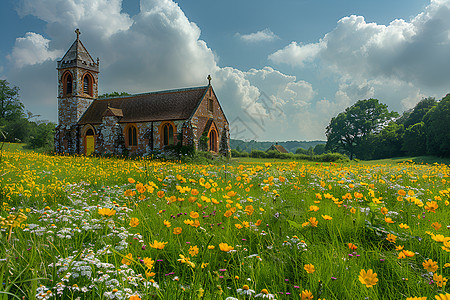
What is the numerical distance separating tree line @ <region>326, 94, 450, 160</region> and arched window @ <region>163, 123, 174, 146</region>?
36.7 meters

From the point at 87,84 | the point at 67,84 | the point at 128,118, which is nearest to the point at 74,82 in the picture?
the point at 67,84

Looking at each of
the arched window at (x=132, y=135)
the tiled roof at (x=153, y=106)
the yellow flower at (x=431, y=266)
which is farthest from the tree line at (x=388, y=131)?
the yellow flower at (x=431, y=266)

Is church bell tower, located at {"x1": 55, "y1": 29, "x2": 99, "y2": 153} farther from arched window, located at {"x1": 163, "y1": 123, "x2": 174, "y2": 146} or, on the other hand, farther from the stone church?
arched window, located at {"x1": 163, "y1": 123, "x2": 174, "y2": 146}

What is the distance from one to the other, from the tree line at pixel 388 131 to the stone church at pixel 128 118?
31.4 m

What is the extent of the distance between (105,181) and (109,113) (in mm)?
23461

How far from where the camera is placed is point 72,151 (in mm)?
31922

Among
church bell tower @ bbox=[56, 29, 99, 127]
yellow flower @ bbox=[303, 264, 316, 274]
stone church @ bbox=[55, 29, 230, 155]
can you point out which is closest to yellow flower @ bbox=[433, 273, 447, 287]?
yellow flower @ bbox=[303, 264, 316, 274]

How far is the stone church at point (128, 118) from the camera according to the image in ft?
89.0

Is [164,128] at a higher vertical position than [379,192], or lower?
higher

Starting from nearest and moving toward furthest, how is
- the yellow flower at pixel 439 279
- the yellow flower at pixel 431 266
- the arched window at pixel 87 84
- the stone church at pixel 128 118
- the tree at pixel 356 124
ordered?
the yellow flower at pixel 439 279 < the yellow flower at pixel 431 266 < the stone church at pixel 128 118 < the arched window at pixel 87 84 < the tree at pixel 356 124

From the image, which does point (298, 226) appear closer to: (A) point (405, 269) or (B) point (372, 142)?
(A) point (405, 269)

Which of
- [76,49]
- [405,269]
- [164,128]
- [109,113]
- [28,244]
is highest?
[76,49]

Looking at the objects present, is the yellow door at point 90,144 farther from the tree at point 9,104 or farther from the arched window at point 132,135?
the tree at point 9,104

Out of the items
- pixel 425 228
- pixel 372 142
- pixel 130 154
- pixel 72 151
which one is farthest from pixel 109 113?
pixel 372 142
